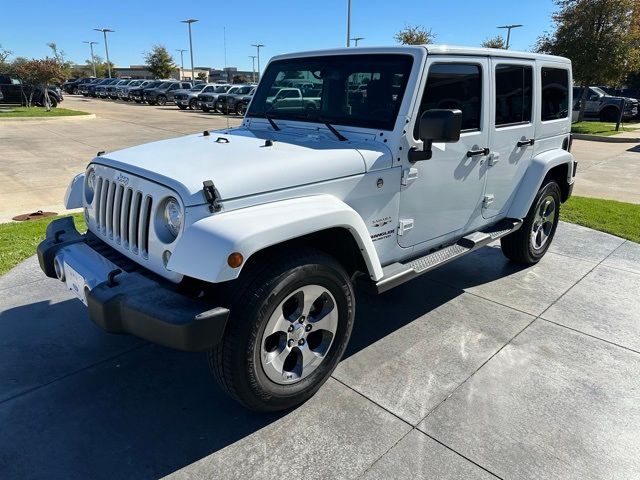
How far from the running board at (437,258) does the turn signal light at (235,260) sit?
1.11 m

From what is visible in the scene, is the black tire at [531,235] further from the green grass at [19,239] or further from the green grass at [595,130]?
the green grass at [595,130]

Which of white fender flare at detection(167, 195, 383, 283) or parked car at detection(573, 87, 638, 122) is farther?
parked car at detection(573, 87, 638, 122)

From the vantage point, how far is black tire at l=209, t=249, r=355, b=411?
2.37m

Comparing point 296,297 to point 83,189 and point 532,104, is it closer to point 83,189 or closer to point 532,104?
point 83,189

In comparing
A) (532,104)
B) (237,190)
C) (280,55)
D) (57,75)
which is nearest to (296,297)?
(237,190)

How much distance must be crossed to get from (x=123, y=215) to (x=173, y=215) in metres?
0.50

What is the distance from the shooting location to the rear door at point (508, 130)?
3.91 m

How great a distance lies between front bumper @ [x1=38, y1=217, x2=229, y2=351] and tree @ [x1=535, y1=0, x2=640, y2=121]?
20.5 metres

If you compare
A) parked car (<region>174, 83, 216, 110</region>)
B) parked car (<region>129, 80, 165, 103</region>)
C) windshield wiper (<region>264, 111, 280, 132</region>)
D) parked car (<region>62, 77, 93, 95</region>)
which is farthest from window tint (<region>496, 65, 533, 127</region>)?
parked car (<region>62, 77, 93, 95</region>)

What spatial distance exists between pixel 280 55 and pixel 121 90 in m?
38.1

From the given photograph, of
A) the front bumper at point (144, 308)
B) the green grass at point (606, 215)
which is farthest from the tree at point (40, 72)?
the front bumper at point (144, 308)

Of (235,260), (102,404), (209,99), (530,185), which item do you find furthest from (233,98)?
(235,260)

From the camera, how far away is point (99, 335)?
3.54 meters

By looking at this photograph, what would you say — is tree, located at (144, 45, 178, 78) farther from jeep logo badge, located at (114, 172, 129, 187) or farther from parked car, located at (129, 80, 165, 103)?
jeep logo badge, located at (114, 172, 129, 187)
